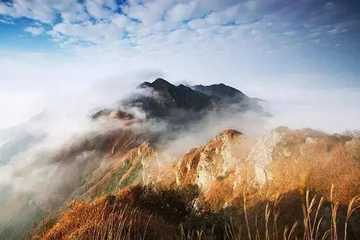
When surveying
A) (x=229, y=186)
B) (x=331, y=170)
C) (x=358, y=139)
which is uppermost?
(x=358, y=139)

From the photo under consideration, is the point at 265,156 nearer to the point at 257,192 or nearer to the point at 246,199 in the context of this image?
the point at 257,192

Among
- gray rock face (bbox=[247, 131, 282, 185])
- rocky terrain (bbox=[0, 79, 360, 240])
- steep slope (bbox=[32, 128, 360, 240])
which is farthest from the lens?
gray rock face (bbox=[247, 131, 282, 185])

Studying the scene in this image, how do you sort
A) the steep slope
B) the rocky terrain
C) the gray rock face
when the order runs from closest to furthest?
the rocky terrain
the steep slope
the gray rock face

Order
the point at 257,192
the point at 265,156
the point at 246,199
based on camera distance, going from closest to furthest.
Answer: the point at 246,199 < the point at 257,192 < the point at 265,156

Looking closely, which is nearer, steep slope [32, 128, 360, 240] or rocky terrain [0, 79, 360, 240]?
rocky terrain [0, 79, 360, 240]

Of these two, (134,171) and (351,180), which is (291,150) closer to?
(351,180)

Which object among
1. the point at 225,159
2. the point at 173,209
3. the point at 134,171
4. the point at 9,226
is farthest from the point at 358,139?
the point at 9,226

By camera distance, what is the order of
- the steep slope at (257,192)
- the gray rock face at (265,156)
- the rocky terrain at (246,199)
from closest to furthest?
the rocky terrain at (246,199) → the steep slope at (257,192) → the gray rock face at (265,156)

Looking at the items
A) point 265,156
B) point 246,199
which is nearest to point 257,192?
point 246,199

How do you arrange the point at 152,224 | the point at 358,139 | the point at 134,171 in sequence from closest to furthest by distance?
the point at 152,224 → the point at 358,139 → the point at 134,171

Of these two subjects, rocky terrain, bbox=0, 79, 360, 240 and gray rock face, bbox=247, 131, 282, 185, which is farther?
gray rock face, bbox=247, 131, 282, 185

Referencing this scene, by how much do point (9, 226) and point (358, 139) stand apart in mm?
204810

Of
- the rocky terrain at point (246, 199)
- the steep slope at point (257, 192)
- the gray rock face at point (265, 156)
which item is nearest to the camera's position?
the rocky terrain at point (246, 199)

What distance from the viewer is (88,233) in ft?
29.4
